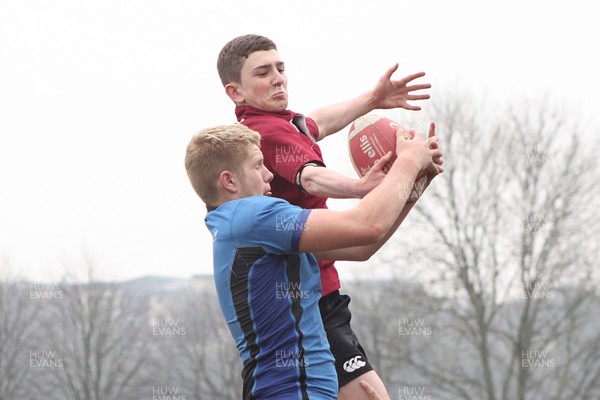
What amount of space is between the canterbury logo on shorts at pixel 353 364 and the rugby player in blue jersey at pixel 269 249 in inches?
37.5

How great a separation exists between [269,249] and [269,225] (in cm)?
12

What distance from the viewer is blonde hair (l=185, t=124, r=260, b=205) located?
171 inches

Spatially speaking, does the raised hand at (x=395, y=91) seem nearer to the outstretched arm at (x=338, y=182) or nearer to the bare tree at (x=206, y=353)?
the outstretched arm at (x=338, y=182)

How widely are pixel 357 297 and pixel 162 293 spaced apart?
37.8ft

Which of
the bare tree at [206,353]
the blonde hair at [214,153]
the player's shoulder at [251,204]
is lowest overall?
the bare tree at [206,353]

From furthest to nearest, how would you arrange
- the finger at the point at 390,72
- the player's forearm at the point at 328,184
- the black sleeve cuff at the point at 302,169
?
the finger at the point at 390,72
the black sleeve cuff at the point at 302,169
the player's forearm at the point at 328,184

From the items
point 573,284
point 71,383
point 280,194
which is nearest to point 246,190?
point 280,194

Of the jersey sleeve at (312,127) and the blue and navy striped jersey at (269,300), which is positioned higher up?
the jersey sleeve at (312,127)

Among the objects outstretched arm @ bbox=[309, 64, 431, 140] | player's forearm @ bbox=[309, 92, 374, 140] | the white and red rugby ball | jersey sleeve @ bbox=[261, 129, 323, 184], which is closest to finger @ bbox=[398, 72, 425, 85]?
outstretched arm @ bbox=[309, 64, 431, 140]

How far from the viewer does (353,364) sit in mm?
5367

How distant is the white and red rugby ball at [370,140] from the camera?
5406 mm

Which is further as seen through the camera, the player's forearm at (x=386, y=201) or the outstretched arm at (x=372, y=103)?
the outstretched arm at (x=372, y=103)

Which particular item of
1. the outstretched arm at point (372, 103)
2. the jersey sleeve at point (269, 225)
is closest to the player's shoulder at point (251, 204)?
the jersey sleeve at point (269, 225)

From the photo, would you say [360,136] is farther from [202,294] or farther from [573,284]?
[202,294]
